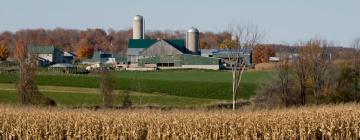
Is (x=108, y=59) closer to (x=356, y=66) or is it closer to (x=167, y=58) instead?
(x=167, y=58)

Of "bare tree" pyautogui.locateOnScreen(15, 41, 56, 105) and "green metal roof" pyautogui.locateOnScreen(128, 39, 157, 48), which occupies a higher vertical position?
"green metal roof" pyautogui.locateOnScreen(128, 39, 157, 48)

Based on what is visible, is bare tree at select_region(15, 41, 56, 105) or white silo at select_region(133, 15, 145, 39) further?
white silo at select_region(133, 15, 145, 39)

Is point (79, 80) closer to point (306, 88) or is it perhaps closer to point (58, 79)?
point (58, 79)

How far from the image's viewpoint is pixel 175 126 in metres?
19.6

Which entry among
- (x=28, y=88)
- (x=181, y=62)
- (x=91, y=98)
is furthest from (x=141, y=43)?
(x=28, y=88)

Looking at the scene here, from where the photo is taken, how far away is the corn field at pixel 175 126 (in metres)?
19.3

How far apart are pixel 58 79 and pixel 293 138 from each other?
175 ft

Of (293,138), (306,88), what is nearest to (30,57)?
(306,88)

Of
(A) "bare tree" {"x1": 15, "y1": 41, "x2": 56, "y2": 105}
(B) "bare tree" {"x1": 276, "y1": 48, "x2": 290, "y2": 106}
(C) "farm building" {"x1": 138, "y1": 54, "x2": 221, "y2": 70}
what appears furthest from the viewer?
(C) "farm building" {"x1": 138, "y1": 54, "x2": 221, "y2": 70}

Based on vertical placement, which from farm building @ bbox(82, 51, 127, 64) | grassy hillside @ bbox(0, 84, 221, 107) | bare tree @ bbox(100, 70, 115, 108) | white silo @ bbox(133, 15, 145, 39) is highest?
white silo @ bbox(133, 15, 145, 39)

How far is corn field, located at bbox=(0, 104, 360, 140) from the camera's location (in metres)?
19.3

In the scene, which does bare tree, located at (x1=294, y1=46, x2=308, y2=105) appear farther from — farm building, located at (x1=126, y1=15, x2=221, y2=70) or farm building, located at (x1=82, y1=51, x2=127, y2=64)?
farm building, located at (x1=82, y1=51, x2=127, y2=64)

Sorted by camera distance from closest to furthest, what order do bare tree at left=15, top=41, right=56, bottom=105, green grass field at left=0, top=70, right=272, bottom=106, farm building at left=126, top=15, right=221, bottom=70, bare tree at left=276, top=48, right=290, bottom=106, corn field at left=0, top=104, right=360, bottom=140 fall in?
corn field at left=0, top=104, right=360, bottom=140
bare tree at left=15, top=41, right=56, bottom=105
bare tree at left=276, top=48, right=290, bottom=106
green grass field at left=0, top=70, right=272, bottom=106
farm building at left=126, top=15, right=221, bottom=70

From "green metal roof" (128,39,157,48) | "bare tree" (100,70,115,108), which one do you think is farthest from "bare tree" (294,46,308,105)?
"green metal roof" (128,39,157,48)
